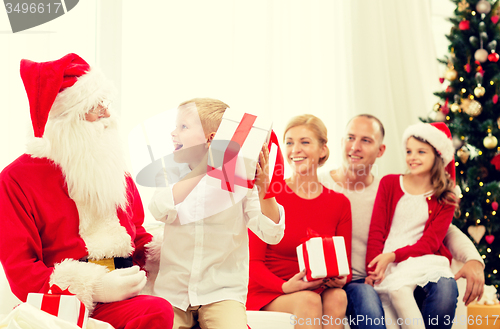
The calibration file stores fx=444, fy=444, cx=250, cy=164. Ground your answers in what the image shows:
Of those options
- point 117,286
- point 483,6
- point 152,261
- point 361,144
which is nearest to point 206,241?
point 152,261

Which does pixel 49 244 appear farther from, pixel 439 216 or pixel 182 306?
pixel 439 216

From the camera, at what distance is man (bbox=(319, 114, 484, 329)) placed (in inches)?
78.8

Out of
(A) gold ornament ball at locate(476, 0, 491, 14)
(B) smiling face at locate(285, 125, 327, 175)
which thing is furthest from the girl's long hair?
(A) gold ornament ball at locate(476, 0, 491, 14)

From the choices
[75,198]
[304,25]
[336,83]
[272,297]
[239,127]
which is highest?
[304,25]

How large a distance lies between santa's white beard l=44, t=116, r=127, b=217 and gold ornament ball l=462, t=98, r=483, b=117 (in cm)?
251

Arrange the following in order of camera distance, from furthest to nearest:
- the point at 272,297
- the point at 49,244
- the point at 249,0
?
the point at 249,0 → the point at 272,297 → the point at 49,244

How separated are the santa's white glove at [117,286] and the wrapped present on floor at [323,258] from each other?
75 centimetres

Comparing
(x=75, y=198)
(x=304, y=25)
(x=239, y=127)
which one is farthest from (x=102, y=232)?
(x=304, y=25)

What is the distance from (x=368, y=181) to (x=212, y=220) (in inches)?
47.7

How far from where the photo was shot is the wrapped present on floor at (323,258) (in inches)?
71.9

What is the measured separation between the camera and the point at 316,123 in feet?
7.29

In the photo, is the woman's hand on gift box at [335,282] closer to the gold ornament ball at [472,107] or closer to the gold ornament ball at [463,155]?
the gold ornament ball at [463,155]

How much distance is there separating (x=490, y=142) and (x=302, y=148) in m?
1.55

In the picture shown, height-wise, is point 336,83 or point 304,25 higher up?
→ point 304,25
